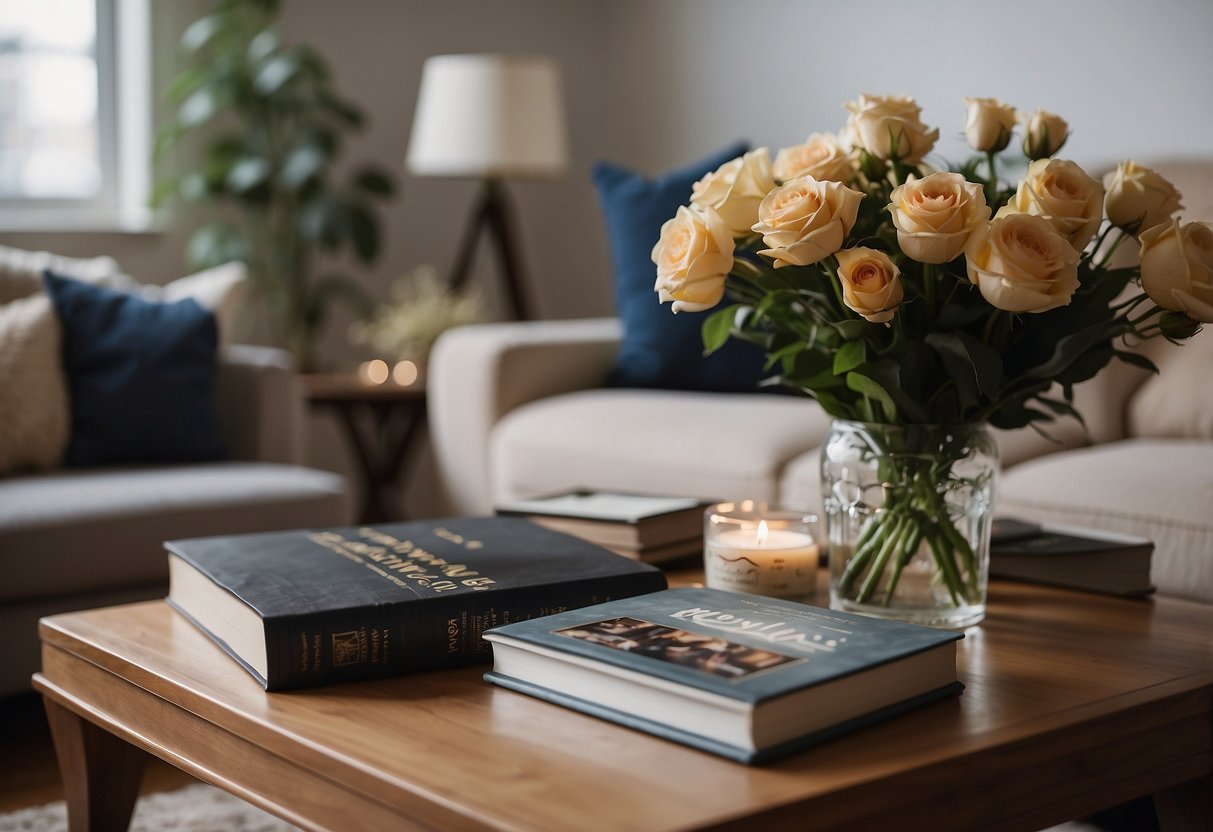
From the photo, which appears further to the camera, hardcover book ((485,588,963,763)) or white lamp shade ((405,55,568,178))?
white lamp shade ((405,55,568,178))

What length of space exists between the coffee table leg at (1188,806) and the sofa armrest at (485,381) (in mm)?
1933

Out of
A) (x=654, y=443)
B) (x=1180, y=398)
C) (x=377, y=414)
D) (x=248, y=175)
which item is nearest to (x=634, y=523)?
(x=654, y=443)

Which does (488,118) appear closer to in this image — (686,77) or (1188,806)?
(686,77)

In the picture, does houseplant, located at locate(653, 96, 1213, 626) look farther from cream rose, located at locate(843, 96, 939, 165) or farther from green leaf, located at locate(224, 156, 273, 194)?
green leaf, located at locate(224, 156, 273, 194)

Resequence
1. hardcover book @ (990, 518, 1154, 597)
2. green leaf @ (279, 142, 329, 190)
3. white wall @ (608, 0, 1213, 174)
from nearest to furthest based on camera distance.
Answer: hardcover book @ (990, 518, 1154, 597) < white wall @ (608, 0, 1213, 174) < green leaf @ (279, 142, 329, 190)

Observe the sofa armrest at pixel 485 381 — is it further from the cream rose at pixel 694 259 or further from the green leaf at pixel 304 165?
the cream rose at pixel 694 259

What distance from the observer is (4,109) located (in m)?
3.63

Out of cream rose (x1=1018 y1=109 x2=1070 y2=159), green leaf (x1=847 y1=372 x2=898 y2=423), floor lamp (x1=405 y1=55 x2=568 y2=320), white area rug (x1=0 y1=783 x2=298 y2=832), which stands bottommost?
white area rug (x1=0 y1=783 x2=298 y2=832)

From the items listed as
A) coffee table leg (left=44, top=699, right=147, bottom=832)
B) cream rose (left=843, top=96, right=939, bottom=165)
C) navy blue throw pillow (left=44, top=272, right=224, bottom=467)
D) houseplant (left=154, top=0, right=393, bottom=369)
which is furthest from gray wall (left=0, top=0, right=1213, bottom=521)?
coffee table leg (left=44, top=699, right=147, bottom=832)

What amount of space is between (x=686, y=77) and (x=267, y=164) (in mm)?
1459

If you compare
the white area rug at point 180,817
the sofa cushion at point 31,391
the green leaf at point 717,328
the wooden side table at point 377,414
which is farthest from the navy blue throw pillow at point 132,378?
the green leaf at point 717,328

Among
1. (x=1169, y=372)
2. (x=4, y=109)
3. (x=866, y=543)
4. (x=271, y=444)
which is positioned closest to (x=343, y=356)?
(x=4, y=109)

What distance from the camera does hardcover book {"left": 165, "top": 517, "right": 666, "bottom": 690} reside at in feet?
3.37

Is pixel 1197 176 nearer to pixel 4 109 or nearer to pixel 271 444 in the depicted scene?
pixel 271 444
